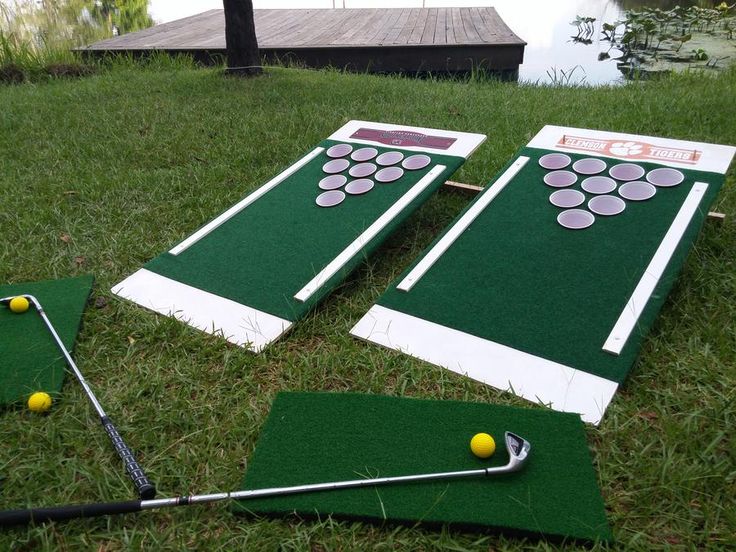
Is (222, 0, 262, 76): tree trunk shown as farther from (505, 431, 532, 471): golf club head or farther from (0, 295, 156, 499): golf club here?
(505, 431, 532, 471): golf club head

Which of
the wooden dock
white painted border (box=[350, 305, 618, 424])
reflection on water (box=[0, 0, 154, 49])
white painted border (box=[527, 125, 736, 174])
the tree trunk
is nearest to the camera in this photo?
white painted border (box=[350, 305, 618, 424])

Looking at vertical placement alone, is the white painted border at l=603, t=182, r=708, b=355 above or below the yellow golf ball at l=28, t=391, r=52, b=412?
above

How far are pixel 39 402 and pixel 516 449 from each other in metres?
1.27

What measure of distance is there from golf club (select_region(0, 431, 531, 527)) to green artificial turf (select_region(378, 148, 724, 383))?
422 mm

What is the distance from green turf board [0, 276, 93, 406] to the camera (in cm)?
167

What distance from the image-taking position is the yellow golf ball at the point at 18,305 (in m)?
1.97

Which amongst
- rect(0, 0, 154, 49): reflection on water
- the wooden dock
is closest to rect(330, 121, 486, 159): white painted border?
the wooden dock

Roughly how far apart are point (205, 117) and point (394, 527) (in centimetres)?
341

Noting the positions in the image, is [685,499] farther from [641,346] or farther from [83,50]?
[83,50]

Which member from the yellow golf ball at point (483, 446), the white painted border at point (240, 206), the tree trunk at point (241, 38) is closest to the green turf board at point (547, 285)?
the yellow golf ball at point (483, 446)

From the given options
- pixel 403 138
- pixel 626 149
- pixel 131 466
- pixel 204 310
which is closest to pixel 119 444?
pixel 131 466

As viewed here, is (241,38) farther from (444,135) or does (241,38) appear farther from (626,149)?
(626,149)

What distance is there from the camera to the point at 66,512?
126 cm

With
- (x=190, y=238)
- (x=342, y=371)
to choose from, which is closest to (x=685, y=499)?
(x=342, y=371)
